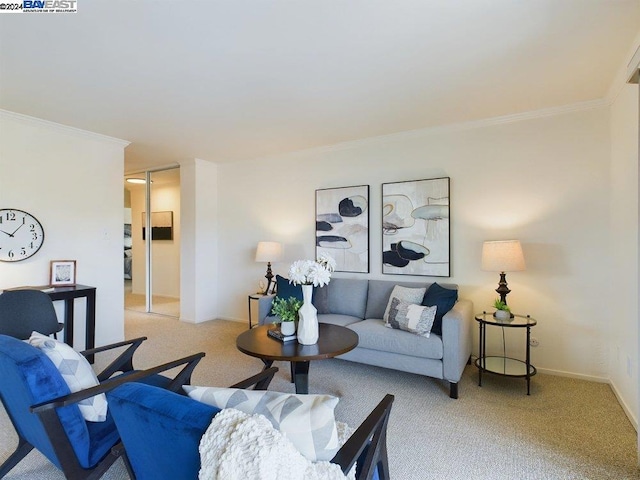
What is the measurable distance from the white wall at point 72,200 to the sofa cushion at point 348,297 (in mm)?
2664

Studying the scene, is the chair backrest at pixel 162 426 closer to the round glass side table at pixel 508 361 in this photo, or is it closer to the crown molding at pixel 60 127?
the round glass side table at pixel 508 361

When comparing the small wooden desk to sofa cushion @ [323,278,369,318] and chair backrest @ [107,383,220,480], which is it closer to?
sofa cushion @ [323,278,369,318]

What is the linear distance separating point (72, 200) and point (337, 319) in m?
3.23

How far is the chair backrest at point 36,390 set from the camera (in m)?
1.28

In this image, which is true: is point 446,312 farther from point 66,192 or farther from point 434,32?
point 66,192

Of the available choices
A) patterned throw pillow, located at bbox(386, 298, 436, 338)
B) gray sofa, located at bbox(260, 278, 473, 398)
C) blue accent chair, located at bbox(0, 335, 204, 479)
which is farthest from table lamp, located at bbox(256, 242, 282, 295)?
blue accent chair, located at bbox(0, 335, 204, 479)


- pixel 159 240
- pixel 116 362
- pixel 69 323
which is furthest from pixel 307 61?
pixel 159 240

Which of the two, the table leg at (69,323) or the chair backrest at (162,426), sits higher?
the chair backrest at (162,426)

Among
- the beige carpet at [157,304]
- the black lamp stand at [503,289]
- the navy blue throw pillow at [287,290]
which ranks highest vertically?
the black lamp stand at [503,289]

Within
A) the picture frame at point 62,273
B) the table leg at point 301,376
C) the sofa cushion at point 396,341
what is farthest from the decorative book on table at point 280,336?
the picture frame at point 62,273

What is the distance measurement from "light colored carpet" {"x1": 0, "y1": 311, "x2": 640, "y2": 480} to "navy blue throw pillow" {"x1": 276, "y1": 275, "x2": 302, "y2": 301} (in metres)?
0.73

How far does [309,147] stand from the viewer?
4.34 meters

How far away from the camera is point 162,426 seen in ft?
2.86

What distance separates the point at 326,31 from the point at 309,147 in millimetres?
2371
